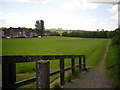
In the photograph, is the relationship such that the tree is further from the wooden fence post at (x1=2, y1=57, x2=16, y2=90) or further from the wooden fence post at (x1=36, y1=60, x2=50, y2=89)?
the wooden fence post at (x1=36, y1=60, x2=50, y2=89)

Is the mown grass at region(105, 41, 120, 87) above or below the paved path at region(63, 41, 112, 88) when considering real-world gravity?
below

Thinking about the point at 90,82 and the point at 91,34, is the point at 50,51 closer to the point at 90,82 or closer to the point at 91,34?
the point at 90,82

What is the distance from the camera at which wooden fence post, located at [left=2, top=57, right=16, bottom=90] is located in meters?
1.76

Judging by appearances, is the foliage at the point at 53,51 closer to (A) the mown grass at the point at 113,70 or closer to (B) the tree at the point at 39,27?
(A) the mown grass at the point at 113,70

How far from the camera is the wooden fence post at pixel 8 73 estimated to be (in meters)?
1.76

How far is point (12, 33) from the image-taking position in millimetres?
63750

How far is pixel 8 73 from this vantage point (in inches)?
72.3

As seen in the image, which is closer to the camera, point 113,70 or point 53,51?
point 113,70

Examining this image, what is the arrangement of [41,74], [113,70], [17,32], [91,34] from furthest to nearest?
[91,34] < [17,32] < [113,70] < [41,74]

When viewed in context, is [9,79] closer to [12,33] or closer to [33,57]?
[33,57]

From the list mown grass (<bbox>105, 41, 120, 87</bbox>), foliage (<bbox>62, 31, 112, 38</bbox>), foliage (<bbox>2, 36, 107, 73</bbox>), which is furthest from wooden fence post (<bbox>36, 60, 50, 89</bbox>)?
foliage (<bbox>62, 31, 112, 38</bbox>)

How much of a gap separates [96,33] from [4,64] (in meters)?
87.8

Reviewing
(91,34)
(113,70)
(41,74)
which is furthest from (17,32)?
(41,74)

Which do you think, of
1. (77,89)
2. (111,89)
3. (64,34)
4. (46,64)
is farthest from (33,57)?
(64,34)
